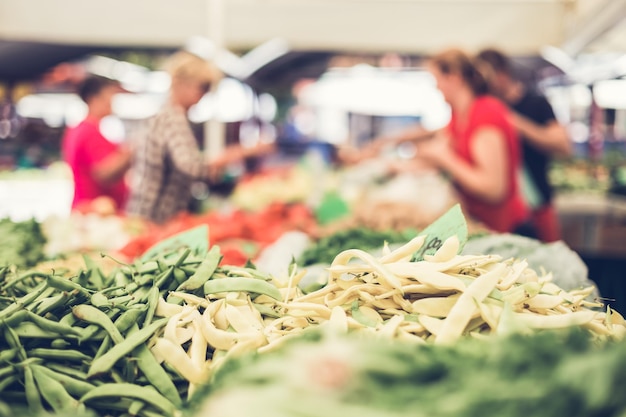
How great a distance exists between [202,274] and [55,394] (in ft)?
1.33

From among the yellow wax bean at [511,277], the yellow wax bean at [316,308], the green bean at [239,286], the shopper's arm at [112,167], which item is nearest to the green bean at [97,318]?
the green bean at [239,286]

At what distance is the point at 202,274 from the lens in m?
1.40

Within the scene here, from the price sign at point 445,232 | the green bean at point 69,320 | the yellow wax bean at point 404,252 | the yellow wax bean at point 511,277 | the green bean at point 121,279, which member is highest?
the price sign at point 445,232

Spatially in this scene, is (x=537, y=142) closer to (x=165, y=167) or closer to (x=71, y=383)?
(x=165, y=167)

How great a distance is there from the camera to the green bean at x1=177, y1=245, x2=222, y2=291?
1.38 metres

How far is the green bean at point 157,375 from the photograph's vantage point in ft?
3.64

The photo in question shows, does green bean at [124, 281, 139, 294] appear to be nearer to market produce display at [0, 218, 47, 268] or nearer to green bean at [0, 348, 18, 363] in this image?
green bean at [0, 348, 18, 363]

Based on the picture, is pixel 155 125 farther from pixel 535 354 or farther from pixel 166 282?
pixel 535 354

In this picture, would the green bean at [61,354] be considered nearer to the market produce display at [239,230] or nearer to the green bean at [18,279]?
the green bean at [18,279]

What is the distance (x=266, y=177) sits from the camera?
Answer: 5789 millimetres

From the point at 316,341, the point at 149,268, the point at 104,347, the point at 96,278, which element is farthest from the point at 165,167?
the point at 316,341

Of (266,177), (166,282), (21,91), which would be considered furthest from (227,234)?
(21,91)

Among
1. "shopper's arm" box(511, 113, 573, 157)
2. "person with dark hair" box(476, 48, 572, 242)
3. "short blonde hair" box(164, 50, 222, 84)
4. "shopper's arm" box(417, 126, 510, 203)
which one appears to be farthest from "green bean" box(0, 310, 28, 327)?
"shopper's arm" box(511, 113, 573, 157)

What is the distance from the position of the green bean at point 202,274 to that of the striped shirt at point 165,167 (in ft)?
7.52
